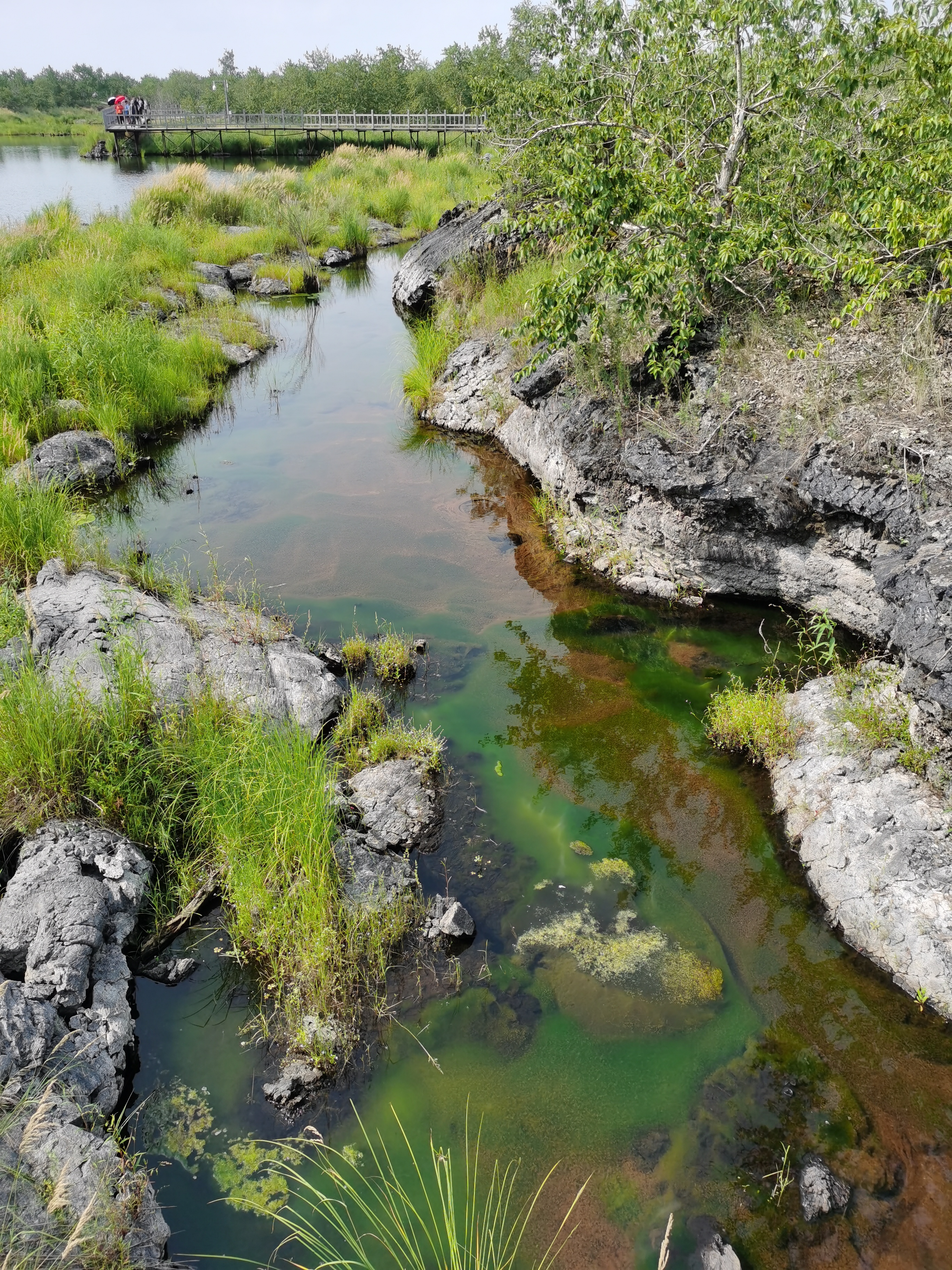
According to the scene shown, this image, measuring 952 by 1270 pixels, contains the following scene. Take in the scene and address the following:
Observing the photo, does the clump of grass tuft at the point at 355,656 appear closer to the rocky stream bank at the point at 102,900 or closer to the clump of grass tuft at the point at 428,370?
the rocky stream bank at the point at 102,900

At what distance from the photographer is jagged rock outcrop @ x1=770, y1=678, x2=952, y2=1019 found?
13.0ft

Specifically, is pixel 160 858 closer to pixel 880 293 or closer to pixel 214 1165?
pixel 214 1165

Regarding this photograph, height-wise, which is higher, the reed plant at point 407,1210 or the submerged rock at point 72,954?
the submerged rock at point 72,954

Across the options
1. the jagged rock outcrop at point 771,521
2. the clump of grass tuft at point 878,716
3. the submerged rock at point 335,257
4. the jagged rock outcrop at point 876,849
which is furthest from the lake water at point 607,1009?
the submerged rock at point 335,257

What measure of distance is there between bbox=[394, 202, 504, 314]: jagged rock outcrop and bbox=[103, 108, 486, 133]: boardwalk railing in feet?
97.4

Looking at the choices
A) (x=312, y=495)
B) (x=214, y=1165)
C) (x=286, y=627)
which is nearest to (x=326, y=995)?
(x=214, y=1165)

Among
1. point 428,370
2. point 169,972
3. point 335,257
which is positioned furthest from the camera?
point 335,257

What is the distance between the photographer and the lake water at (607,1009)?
10.2ft

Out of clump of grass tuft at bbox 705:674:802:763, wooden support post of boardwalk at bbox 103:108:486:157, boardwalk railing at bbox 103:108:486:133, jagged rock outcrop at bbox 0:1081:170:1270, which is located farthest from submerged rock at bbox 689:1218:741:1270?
wooden support post of boardwalk at bbox 103:108:486:157

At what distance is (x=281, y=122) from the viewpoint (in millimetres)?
41625

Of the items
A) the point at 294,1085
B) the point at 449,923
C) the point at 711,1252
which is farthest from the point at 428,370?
the point at 711,1252

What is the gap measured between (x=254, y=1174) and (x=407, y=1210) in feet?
2.09

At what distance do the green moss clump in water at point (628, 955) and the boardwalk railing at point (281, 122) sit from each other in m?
43.7

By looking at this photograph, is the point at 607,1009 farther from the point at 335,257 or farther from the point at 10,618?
the point at 335,257
